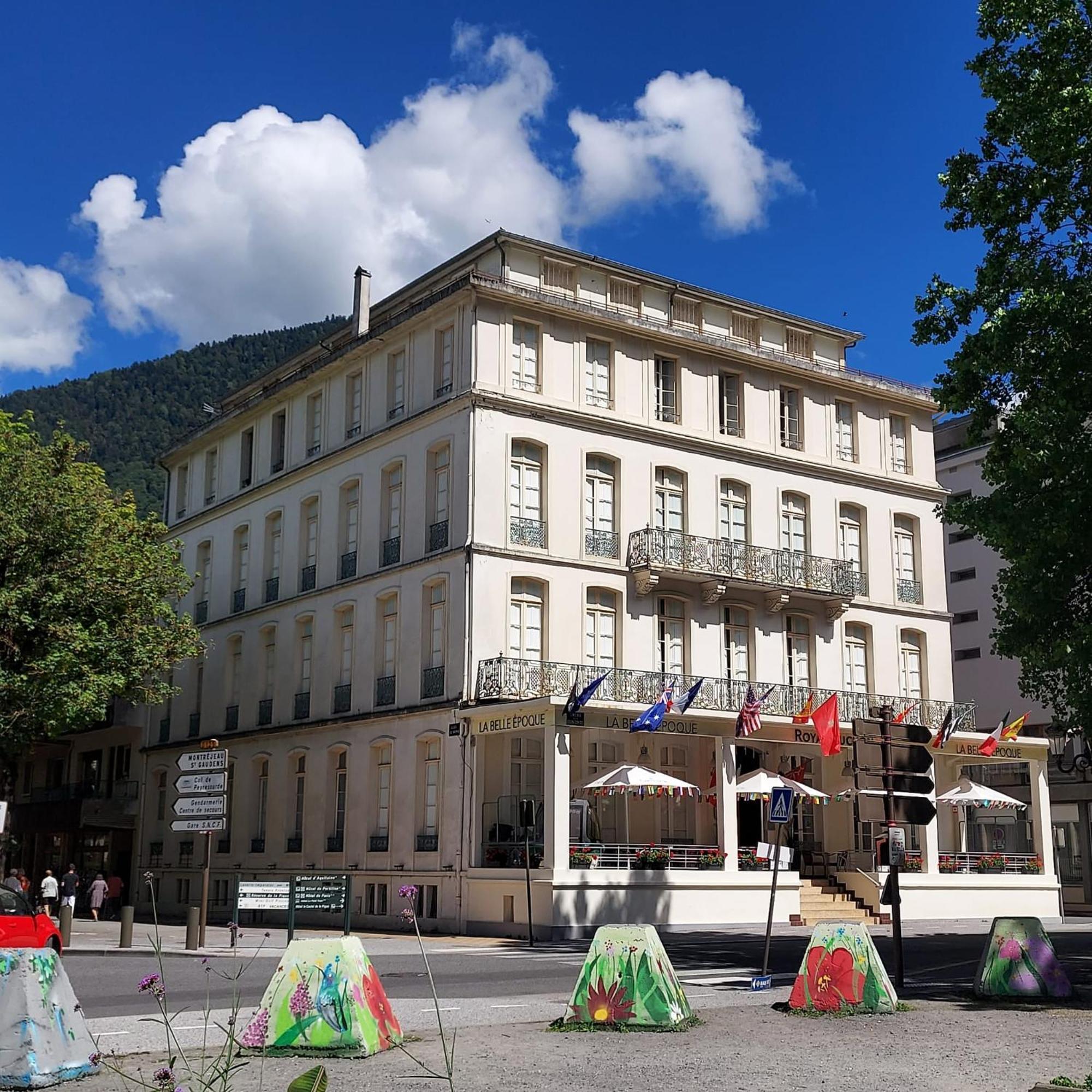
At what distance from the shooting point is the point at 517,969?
1923 cm

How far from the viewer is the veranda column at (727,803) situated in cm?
3031

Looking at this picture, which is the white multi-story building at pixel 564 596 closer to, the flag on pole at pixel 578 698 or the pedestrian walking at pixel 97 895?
the flag on pole at pixel 578 698

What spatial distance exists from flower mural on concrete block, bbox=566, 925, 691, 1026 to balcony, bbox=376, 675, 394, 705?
2254 centimetres

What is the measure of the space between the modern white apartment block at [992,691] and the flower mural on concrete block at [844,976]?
1067 inches

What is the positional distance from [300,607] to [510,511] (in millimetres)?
8376

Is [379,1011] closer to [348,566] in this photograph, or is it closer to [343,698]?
[343,698]

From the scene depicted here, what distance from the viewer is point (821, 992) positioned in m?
12.2

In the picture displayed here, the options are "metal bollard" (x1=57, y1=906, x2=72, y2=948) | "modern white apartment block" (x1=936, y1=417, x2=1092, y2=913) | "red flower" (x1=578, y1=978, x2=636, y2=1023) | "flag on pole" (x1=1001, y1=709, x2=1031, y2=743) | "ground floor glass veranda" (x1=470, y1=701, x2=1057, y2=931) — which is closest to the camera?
"red flower" (x1=578, y1=978, x2=636, y2=1023)

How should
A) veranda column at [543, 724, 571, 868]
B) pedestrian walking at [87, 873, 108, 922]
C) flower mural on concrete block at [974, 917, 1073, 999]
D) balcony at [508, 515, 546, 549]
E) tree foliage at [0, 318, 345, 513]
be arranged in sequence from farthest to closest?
tree foliage at [0, 318, 345, 513]
pedestrian walking at [87, 873, 108, 922]
balcony at [508, 515, 546, 549]
veranda column at [543, 724, 571, 868]
flower mural on concrete block at [974, 917, 1073, 999]

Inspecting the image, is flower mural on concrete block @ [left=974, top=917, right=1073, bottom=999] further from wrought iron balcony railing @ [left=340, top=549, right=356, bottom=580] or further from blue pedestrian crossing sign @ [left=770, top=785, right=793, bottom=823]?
wrought iron balcony railing @ [left=340, top=549, right=356, bottom=580]

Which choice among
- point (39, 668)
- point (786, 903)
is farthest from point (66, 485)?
point (786, 903)

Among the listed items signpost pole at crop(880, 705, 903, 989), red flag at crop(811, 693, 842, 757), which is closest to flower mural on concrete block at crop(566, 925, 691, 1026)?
signpost pole at crop(880, 705, 903, 989)

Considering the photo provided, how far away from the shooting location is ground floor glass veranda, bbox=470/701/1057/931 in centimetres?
2844

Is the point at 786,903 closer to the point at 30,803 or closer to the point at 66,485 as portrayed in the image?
the point at 66,485
